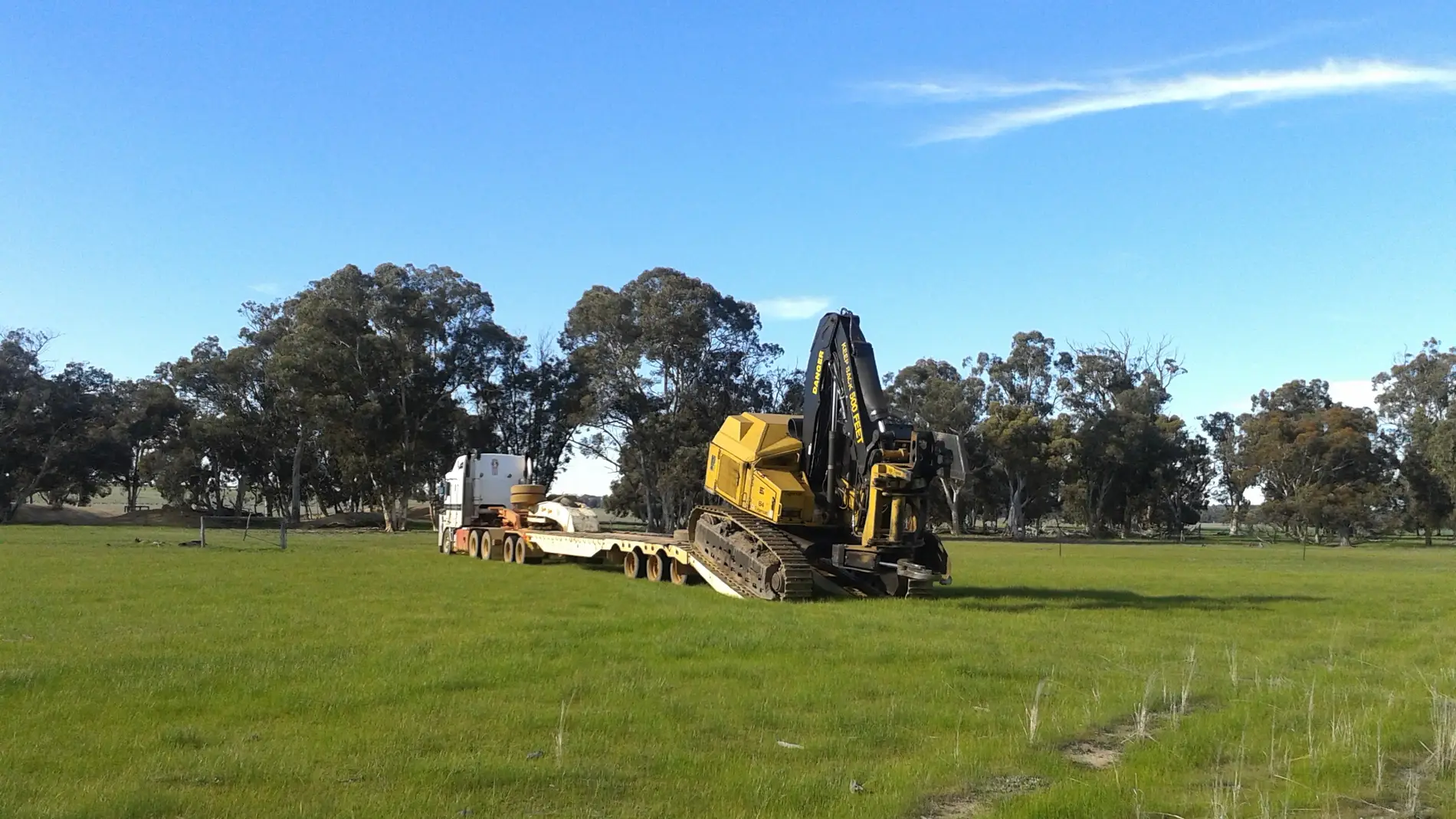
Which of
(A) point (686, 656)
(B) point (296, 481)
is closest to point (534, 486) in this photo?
(A) point (686, 656)

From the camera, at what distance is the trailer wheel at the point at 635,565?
2522 centimetres

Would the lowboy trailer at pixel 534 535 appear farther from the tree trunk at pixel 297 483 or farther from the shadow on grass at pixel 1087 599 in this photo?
the tree trunk at pixel 297 483

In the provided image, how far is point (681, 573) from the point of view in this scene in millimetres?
23531

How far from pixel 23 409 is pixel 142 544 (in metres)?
38.3

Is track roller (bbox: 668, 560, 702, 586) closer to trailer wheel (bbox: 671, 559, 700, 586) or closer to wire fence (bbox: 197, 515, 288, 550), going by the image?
trailer wheel (bbox: 671, 559, 700, 586)

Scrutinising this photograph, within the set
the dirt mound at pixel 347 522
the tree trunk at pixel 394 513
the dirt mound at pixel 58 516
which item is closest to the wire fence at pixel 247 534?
the dirt mound at pixel 347 522

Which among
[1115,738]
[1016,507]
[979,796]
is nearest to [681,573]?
[1115,738]

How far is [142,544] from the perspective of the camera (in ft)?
120

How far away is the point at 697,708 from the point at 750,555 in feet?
35.2

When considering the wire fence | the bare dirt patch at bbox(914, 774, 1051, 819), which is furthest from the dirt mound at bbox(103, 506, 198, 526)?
the bare dirt patch at bbox(914, 774, 1051, 819)

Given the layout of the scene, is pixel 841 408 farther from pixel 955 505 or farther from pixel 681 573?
pixel 955 505

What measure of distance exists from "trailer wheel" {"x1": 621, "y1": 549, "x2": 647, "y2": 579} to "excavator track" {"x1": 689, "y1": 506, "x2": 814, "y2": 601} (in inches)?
104

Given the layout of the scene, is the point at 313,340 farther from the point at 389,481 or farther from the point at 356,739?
the point at 356,739

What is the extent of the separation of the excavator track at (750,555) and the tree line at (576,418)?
32687mm
